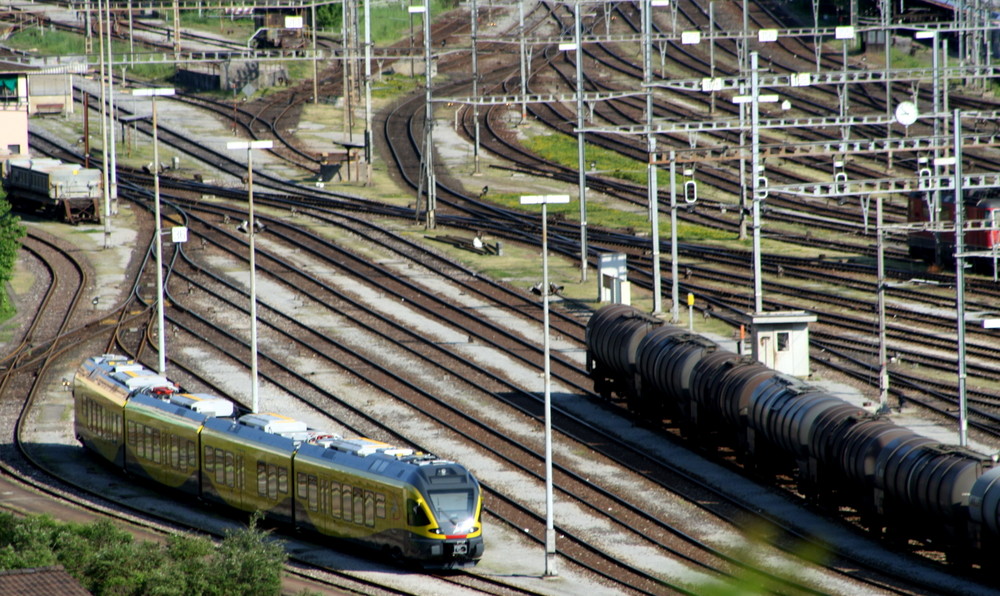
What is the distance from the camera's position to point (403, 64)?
11338cm

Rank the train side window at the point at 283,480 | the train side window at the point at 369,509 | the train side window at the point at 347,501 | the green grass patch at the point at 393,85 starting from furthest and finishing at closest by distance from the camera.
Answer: the green grass patch at the point at 393,85 → the train side window at the point at 283,480 → the train side window at the point at 347,501 → the train side window at the point at 369,509

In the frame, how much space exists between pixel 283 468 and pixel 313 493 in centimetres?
115

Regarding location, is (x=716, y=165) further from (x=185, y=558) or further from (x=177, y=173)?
(x=185, y=558)

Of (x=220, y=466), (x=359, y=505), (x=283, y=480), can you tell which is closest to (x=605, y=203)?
(x=220, y=466)

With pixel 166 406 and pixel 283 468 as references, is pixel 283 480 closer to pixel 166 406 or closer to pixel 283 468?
pixel 283 468

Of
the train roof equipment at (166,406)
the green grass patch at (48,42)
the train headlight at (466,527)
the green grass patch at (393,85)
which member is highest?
the green grass patch at (48,42)

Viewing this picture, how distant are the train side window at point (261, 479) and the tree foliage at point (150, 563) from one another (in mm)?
5627

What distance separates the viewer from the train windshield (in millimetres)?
33344

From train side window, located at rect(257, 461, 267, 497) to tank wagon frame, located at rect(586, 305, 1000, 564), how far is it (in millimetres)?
13323

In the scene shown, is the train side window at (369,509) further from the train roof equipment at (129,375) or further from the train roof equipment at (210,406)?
the train roof equipment at (129,375)

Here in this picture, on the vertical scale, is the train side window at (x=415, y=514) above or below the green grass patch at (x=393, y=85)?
below

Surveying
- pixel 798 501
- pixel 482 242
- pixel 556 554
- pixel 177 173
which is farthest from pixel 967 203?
pixel 177 173

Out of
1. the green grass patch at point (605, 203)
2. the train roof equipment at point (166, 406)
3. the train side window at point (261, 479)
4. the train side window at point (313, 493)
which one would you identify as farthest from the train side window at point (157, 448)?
→ the green grass patch at point (605, 203)

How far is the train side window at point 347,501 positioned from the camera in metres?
35.0
